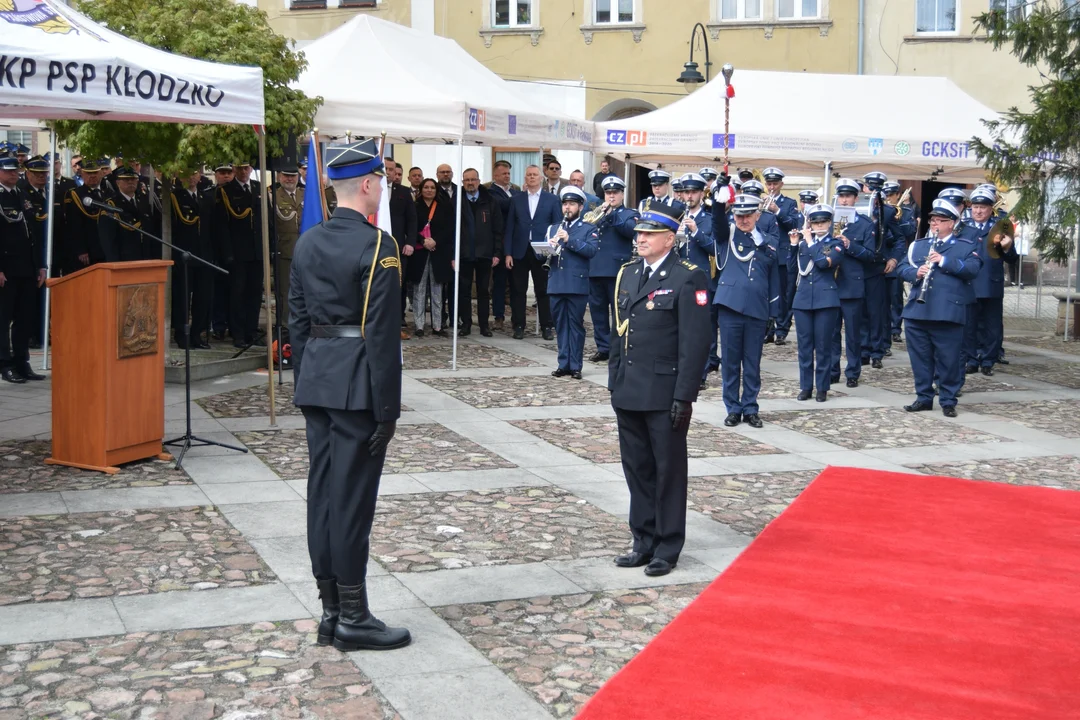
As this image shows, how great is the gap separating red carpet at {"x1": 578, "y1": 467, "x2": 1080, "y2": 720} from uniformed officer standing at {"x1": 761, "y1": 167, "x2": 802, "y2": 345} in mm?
6686

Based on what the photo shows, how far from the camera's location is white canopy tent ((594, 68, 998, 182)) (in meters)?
17.8

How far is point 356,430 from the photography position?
5.25 metres

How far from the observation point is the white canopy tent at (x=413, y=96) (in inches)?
528

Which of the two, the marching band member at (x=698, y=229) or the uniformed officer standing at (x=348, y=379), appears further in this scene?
the marching band member at (x=698, y=229)

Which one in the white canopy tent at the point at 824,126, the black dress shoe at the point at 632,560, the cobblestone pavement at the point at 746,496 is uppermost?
the white canopy tent at the point at 824,126

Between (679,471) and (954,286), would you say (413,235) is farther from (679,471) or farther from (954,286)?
(679,471)

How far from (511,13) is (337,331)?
2562cm

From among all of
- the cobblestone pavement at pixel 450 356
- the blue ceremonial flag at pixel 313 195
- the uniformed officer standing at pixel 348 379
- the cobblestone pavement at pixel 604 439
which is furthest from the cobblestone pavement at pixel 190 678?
the cobblestone pavement at pixel 450 356

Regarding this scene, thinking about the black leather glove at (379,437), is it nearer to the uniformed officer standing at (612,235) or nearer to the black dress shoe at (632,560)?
the black dress shoe at (632,560)

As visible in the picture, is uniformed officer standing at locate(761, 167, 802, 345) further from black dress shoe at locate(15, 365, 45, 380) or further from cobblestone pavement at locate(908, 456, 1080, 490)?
black dress shoe at locate(15, 365, 45, 380)

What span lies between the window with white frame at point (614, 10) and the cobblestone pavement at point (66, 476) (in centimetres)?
2234

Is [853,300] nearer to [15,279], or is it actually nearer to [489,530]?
[489,530]

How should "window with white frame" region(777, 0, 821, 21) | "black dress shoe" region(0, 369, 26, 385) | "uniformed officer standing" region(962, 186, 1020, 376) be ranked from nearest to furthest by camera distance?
"black dress shoe" region(0, 369, 26, 385), "uniformed officer standing" region(962, 186, 1020, 376), "window with white frame" region(777, 0, 821, 21)

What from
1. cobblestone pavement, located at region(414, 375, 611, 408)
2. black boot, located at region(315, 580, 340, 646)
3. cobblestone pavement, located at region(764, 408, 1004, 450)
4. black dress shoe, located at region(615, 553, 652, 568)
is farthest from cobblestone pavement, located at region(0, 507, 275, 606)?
cobblestone pavement, located at region(764, 408, 1004, 450)
